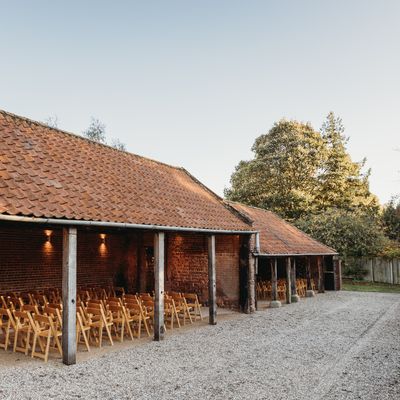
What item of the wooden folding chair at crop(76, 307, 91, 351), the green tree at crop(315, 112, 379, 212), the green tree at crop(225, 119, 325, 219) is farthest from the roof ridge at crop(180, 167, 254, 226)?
the green tree at crop(315, 112, 379, 212)

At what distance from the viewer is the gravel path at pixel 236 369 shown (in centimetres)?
555

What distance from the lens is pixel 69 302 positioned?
22.7ft

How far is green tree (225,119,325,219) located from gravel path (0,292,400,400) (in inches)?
804

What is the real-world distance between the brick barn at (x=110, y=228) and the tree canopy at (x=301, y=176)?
12.2m

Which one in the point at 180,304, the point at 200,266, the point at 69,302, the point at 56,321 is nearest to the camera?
the point at 69,302

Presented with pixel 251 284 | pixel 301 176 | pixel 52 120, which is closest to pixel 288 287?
pixel 251 284

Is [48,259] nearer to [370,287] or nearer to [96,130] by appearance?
[370,287]

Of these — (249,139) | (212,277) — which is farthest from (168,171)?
(249,139)

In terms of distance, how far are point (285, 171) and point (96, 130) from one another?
22.6 metres

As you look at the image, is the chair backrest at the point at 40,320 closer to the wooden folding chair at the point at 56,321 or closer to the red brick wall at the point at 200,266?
the wooden folding chair at the point at 56,321

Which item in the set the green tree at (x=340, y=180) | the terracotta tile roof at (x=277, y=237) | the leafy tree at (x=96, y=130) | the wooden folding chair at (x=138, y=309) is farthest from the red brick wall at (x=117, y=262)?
the leafy tree at (x=96, y=130)

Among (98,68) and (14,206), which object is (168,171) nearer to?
(98,68)

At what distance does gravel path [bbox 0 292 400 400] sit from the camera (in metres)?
5.55

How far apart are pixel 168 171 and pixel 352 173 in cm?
2282
